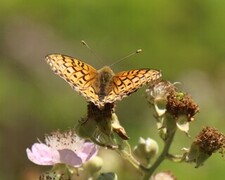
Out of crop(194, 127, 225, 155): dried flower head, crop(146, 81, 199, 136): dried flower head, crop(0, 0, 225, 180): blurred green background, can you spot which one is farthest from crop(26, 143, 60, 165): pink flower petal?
crop(0, 0, 225, 180): blurred green background

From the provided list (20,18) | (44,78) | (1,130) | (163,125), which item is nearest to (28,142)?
(1,130)

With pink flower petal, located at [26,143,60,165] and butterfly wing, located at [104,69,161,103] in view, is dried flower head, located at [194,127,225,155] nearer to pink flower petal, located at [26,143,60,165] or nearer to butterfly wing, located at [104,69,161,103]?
butterfly wing, located at [104,69,161,103]

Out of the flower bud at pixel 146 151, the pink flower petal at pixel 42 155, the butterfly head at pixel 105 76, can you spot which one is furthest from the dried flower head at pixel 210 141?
the pink flower petal at pixel 42 155

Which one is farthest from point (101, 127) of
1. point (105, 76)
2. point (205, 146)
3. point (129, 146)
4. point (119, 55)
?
point (119, 55)

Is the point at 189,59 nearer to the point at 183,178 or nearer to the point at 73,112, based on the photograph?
the point at 73,112

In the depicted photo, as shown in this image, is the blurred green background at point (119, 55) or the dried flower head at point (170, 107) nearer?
the dried flower head at point (170, 107)

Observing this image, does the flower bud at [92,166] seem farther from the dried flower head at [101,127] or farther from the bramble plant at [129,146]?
the dried flower head at [101,127]
